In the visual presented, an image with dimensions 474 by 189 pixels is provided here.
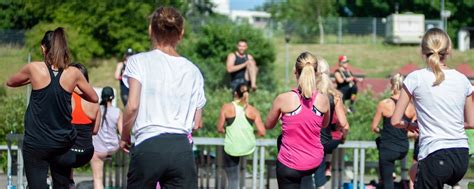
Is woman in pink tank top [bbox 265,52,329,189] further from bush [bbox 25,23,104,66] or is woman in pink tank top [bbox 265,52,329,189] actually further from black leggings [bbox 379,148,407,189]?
bush [bbox 25,23,104,66]

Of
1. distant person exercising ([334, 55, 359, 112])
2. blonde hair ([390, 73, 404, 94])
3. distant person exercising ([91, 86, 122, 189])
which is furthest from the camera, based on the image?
distant person exercising ([334, 55, 359, 112])

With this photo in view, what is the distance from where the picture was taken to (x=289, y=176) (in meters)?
7.95

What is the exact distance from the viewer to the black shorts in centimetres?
648

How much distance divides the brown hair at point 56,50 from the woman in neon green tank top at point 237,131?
443 cm

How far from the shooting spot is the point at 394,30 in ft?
147

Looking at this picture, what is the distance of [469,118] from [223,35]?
74.3 ft

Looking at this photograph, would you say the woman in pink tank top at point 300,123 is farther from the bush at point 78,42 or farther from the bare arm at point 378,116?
the bush at point 78,42

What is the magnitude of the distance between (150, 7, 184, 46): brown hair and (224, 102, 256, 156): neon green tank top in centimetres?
613

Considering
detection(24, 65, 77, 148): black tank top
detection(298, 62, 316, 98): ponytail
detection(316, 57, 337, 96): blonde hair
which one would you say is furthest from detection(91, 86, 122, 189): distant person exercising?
detection(298, 62, 316, 98): ponytail

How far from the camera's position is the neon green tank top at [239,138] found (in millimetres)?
11703

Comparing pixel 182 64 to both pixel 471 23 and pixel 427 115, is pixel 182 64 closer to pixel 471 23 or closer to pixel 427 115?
pixel 427 115

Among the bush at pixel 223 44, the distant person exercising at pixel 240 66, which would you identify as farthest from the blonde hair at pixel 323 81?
the bush at pixel 223 44

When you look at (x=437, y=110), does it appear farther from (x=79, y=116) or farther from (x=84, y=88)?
(x=79, y=116)

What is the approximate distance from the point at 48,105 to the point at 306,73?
2232 mm
